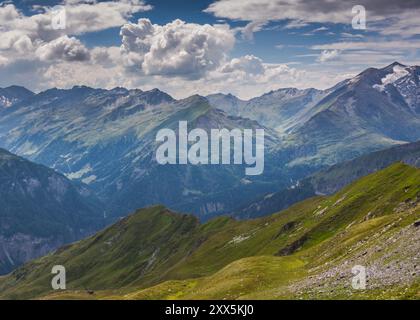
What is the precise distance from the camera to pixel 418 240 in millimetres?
62438

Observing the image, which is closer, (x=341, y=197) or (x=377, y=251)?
(x=377, y=251)

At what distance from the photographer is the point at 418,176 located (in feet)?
528

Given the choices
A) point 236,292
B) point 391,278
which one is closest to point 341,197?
point 236,292


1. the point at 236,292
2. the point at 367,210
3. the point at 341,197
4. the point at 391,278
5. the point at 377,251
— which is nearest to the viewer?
the point at 391,278

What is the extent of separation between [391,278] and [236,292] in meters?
29.8

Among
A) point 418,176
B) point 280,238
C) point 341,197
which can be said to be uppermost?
point 418,176
